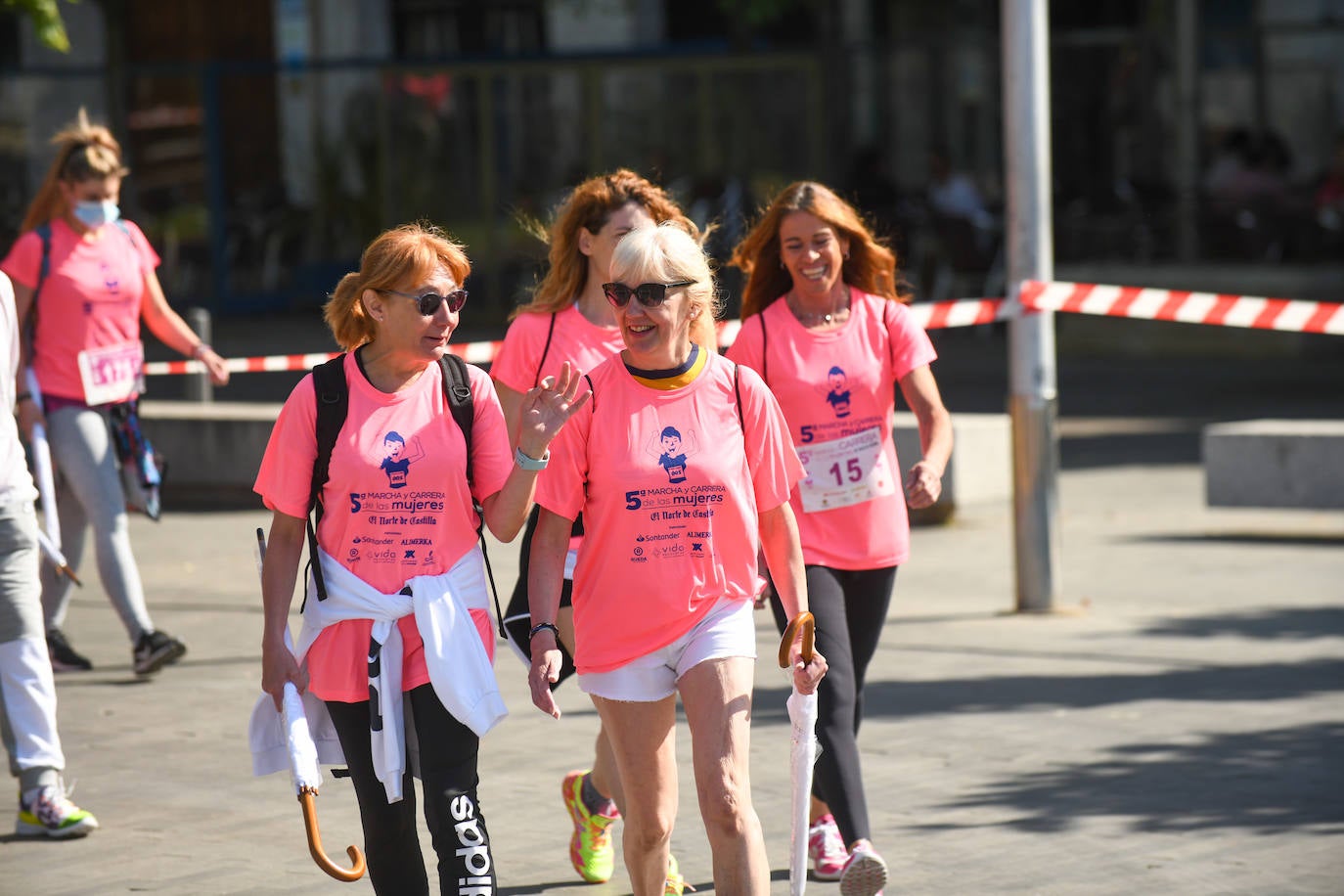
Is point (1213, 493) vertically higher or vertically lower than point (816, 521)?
lower

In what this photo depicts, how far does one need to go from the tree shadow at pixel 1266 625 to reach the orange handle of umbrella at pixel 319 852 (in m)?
5.02

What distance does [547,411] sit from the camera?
4.34 m

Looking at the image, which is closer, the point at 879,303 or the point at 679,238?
the point at 679,238

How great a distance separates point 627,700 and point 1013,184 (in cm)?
514

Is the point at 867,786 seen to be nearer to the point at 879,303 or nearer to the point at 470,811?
the point at 879,303

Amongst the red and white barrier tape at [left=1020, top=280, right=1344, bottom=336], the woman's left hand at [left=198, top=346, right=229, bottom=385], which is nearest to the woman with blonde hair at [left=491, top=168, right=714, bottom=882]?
the woman's left hand at [left=198, top=346, right=229, bottom=385]

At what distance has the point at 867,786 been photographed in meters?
6.47

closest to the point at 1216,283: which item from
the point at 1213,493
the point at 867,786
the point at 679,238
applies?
the point at 1213,493

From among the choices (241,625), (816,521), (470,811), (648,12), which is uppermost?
(648,12)

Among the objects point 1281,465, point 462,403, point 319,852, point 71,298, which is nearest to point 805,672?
point 462,403

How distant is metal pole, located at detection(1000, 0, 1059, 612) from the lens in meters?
9.03

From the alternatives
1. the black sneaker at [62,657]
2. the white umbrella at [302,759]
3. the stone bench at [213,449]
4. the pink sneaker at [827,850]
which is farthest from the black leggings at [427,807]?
the stone bench at [213,449]

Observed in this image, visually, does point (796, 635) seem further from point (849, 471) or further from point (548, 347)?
point (548, 347)

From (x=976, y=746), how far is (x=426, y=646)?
2.96 meters
